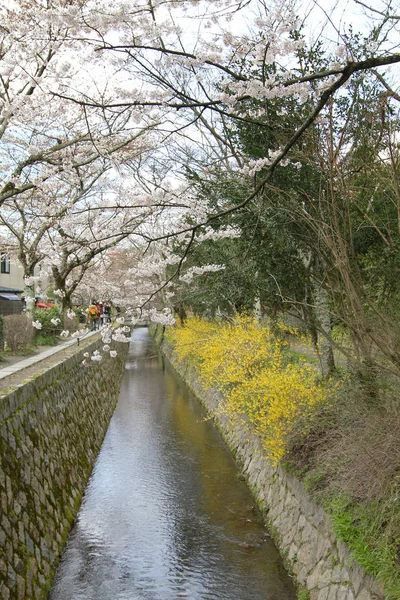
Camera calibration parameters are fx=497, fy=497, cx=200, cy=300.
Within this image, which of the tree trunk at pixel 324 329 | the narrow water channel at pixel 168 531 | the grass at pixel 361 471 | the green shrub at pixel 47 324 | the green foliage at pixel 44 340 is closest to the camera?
the grass at pixel 361 471

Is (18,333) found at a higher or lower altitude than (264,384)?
higher

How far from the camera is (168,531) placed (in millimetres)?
6637

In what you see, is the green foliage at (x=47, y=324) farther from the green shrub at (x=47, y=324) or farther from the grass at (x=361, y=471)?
the grass at (x=361, y=471)

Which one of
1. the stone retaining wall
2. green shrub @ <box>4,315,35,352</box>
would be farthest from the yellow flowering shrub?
green shrub @ <box>4,315,35,352</box>

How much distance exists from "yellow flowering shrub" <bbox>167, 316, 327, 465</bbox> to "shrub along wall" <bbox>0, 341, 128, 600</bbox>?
8.87 ft

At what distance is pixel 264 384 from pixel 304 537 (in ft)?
7.62

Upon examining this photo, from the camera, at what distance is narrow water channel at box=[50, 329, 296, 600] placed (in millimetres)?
5297

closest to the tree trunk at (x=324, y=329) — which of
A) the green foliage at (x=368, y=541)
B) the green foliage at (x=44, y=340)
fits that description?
the green foliage at (x=368, y=541)

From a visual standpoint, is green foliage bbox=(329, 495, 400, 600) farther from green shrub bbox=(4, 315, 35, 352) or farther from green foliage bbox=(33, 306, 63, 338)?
green foliage bbox=(33, 306, 63, 338)

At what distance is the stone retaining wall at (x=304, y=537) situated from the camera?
4.02 metres

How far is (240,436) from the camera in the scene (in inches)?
367

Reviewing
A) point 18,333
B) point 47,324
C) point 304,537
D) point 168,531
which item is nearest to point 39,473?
point 168,531

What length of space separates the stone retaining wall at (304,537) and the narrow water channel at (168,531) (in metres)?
0.22

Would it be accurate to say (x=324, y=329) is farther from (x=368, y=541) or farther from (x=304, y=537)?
(x=368, y=541)
